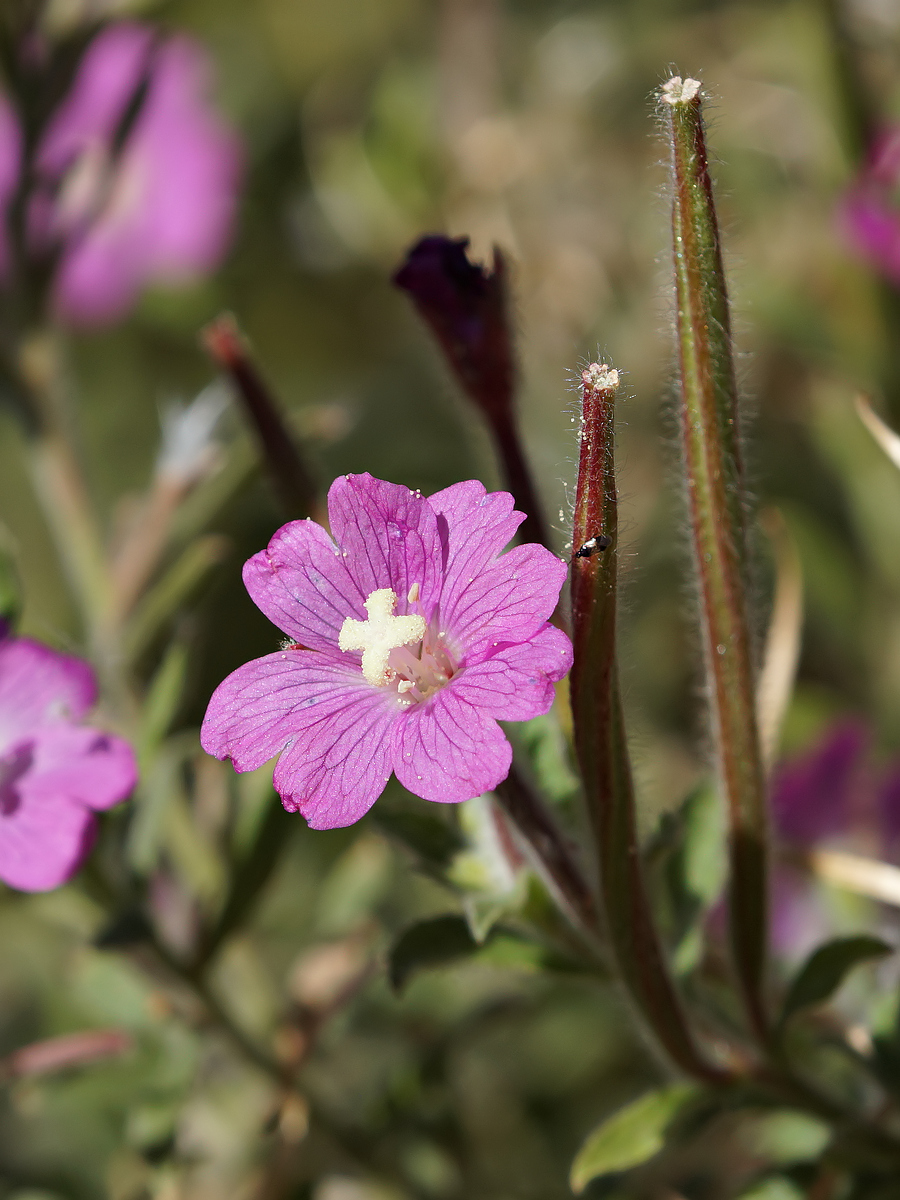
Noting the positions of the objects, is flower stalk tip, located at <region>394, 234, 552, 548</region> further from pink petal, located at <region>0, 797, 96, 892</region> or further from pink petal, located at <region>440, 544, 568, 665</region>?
pink petal, located at <region>0, 797, 96, 892</region>

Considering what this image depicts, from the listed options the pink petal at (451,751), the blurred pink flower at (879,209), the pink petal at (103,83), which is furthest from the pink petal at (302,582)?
the pink petal at (103,83)

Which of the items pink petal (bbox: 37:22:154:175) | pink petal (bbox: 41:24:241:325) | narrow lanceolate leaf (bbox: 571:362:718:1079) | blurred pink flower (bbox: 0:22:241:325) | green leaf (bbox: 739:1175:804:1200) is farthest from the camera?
pink petal (bbox: 41:24:241:325)

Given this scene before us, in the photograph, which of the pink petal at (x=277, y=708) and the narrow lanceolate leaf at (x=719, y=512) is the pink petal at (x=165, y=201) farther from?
the narrow lanceolate leaf at (x=719, y=512)

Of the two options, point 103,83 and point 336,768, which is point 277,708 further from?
point 103,83

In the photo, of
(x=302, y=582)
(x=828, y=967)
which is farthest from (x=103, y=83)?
(x=828, y=967)

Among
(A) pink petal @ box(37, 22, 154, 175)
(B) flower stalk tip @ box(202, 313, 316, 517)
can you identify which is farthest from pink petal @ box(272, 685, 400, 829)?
(A) pink petal @ box(37, 22, 154, 175)

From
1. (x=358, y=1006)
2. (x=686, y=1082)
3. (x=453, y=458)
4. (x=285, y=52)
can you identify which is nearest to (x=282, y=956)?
(x=358, y=1006)

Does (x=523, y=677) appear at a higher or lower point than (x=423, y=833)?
higher
